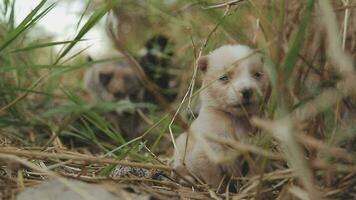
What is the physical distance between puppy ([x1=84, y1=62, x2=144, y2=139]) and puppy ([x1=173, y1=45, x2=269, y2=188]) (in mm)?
3285

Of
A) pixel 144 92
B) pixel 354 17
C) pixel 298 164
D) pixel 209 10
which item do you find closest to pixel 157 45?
pixel 144 92

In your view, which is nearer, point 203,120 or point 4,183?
point 4,183

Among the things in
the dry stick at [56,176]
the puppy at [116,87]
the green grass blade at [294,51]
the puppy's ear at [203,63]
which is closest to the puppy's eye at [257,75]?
the puppy's ear at [203,63]

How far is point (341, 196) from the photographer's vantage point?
1.79 m

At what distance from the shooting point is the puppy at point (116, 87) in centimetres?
608

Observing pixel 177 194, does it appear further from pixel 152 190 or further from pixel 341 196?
pixel 341 196

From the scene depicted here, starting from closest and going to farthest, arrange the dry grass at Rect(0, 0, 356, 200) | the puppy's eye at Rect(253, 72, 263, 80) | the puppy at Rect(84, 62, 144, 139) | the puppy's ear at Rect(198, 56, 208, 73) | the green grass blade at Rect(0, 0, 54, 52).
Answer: the dry grass at Rect(0, 0, 356, 200) → the green grass blade at Rect(0, 0, 54, 52) → the puppy's eye at Rect(253, 72, 263, 80) → the puppy's ear at Rect(198, 56, 208, 73) → the puppy at Rect(84, 62, 144, 139)

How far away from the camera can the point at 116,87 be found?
6613mm

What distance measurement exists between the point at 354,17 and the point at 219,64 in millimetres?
755

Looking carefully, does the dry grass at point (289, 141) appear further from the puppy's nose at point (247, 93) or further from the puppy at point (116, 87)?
the puppy at point (116, 87)

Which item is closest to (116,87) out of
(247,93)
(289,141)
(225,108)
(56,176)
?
(225,108)

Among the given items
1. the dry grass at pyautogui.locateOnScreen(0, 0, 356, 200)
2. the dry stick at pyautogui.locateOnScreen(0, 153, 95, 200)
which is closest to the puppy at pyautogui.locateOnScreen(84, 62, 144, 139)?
the dry grass at pyautogui.locateOnScreen(0, 0, 356, 200)

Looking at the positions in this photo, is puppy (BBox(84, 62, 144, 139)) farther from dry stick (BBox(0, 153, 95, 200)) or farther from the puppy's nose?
dry stick (BBox(0, 153, 95, 200))

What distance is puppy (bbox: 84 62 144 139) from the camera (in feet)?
20.0
